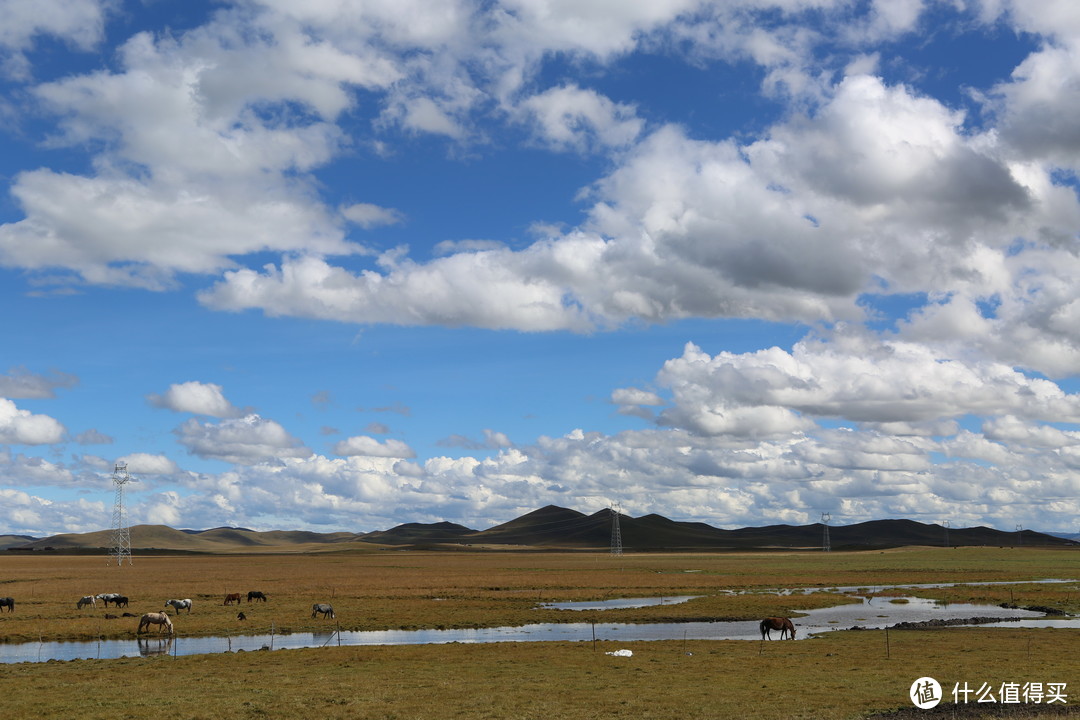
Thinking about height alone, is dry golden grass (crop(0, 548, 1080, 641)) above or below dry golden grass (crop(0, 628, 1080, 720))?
below

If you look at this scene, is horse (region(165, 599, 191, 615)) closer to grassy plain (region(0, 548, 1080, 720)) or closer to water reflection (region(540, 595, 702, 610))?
grassy plain (region(0, 548, 1080, 720))

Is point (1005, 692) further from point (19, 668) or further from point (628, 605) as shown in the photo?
point (628, 605)

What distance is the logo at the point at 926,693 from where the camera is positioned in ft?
87.0

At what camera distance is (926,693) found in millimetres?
28578

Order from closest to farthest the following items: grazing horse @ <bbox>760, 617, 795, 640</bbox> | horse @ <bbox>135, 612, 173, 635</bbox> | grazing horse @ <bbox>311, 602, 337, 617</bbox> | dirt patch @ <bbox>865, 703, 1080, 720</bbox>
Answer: dirt patch @ <bbox>865, 703, 1080, 720</bbox>
grazing horse @ <bbox>760, 617, 795, 640</bbox>
horse @ <bbox>135, 612, 173, 635</bbox>
grazing horse @ <bbox>311, 602, 337, 617</bbox>

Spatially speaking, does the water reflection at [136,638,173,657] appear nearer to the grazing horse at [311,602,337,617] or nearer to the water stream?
the water stream

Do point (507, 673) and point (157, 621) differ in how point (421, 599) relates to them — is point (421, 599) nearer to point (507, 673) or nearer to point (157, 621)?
point (157, 621)

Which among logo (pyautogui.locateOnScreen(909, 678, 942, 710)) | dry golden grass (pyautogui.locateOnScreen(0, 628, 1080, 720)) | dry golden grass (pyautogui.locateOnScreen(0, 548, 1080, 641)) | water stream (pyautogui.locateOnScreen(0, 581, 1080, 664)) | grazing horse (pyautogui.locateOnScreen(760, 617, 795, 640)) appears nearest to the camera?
logo (pyautogui.locateOnScreen(909, 678, 942, 710))

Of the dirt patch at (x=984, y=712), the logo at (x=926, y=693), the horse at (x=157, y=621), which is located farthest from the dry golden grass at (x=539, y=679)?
the horse at (x=157, y=621)

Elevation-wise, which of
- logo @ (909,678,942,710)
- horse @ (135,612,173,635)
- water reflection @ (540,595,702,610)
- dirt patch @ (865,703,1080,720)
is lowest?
water reflection @ (540,595,702,610)

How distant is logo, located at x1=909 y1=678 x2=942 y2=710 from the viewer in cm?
2652

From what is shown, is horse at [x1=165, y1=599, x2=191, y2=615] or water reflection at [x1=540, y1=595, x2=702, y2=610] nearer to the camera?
horse at [x1=165, y1=599, x2=191, y2=615]

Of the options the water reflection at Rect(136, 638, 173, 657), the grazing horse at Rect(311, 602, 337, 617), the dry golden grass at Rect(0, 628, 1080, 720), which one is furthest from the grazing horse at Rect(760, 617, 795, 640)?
the water reflection at Rect(136, 638, 173, 657)

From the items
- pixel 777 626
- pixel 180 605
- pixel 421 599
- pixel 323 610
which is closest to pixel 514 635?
pixel 777 626
